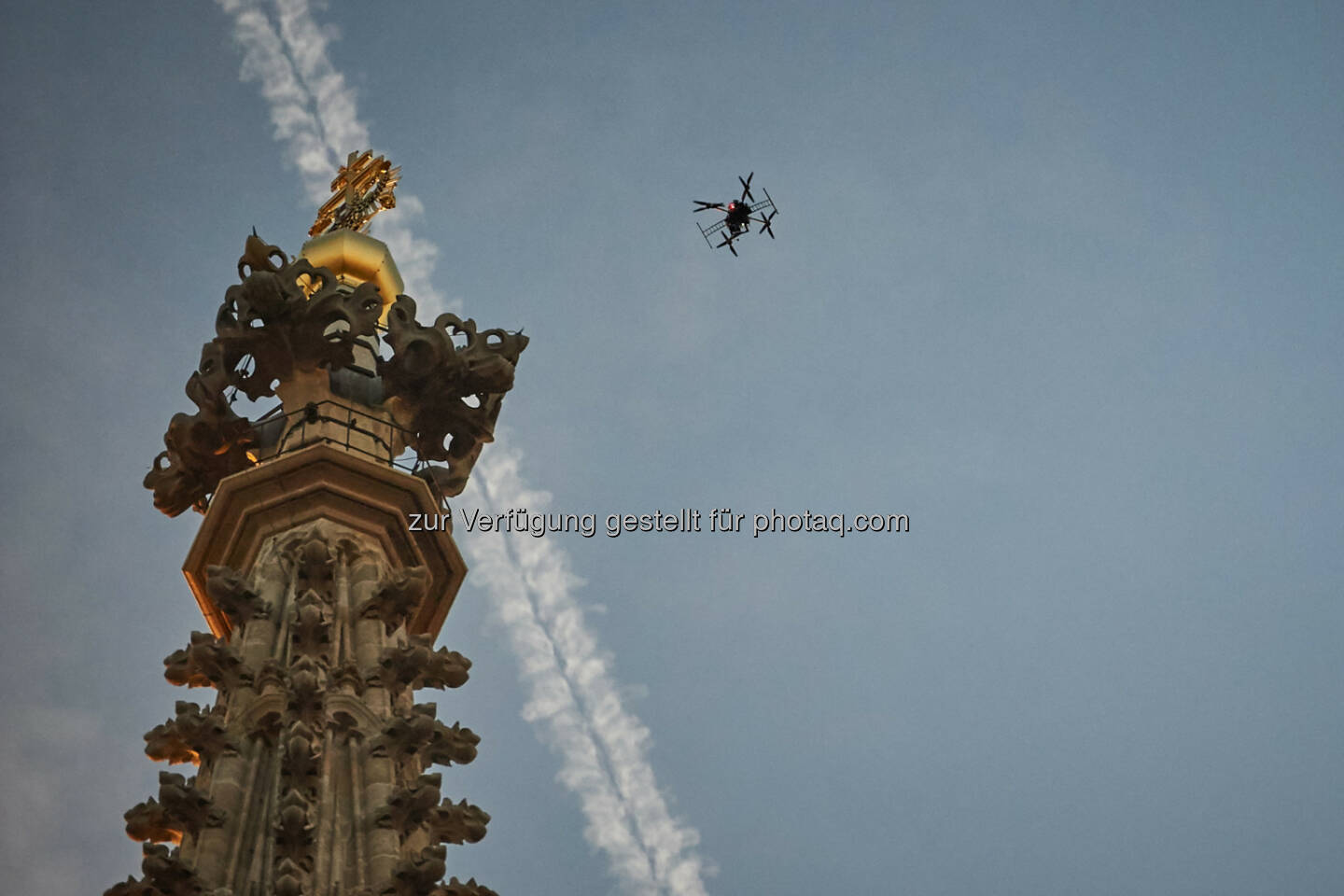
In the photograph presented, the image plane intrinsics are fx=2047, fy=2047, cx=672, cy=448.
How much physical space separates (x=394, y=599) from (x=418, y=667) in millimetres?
1207

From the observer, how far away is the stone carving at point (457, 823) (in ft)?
66.2

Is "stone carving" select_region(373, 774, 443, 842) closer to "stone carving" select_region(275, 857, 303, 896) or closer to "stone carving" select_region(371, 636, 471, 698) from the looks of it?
"stone carving" select_region(275, 857, 303, 896)

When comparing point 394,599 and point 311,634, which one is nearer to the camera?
point 311,634

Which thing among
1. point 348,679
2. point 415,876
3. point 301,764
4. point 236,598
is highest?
point 236,598

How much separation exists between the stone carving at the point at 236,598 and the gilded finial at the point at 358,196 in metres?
11.2

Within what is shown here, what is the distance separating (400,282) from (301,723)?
11.7m

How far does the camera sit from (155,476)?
86.6 ft

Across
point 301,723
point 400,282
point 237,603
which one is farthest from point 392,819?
point 400,282

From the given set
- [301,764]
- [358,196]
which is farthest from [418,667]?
[358,196]

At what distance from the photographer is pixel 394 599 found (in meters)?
22.7

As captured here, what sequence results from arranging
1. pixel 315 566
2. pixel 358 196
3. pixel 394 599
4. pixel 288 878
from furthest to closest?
pixel 358 196 < pixel 315 566 < pixel 394 599 < pixel 288 878

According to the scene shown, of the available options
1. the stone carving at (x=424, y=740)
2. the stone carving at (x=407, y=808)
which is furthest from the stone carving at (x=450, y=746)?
the stone carving at (x=407, y=808)

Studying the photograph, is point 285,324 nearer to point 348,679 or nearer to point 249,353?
point 249,353

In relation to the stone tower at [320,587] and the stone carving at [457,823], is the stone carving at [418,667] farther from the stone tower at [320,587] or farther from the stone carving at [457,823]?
the stone carving at [457,823]
